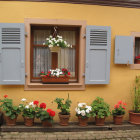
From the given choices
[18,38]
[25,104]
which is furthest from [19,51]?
[25,104]

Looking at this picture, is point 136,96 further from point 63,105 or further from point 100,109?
point 63,105

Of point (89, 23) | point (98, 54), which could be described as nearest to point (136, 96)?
point (98, 54)

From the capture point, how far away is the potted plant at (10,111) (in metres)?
4.22

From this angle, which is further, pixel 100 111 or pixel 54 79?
pixel 54 79

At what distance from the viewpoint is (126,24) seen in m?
4.91

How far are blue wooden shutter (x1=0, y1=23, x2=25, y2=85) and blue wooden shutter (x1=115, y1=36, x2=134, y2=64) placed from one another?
244 cm

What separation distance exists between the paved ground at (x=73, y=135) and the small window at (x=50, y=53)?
4.53 ft

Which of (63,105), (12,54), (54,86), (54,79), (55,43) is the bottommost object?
(63,105)

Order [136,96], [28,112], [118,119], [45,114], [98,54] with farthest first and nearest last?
[136,96] < [98,54] < [118,119] < [28,112] < [45,114]

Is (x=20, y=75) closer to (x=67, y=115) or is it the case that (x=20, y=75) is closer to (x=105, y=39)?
(x=67, y=115)

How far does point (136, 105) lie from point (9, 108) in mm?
3277

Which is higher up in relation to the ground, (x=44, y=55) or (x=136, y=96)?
(x=44, y=55)

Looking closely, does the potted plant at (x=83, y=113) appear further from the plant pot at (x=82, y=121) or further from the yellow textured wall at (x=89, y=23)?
the yellow textured wall at (x=89, y=23)

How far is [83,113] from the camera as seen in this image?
4.32 m
